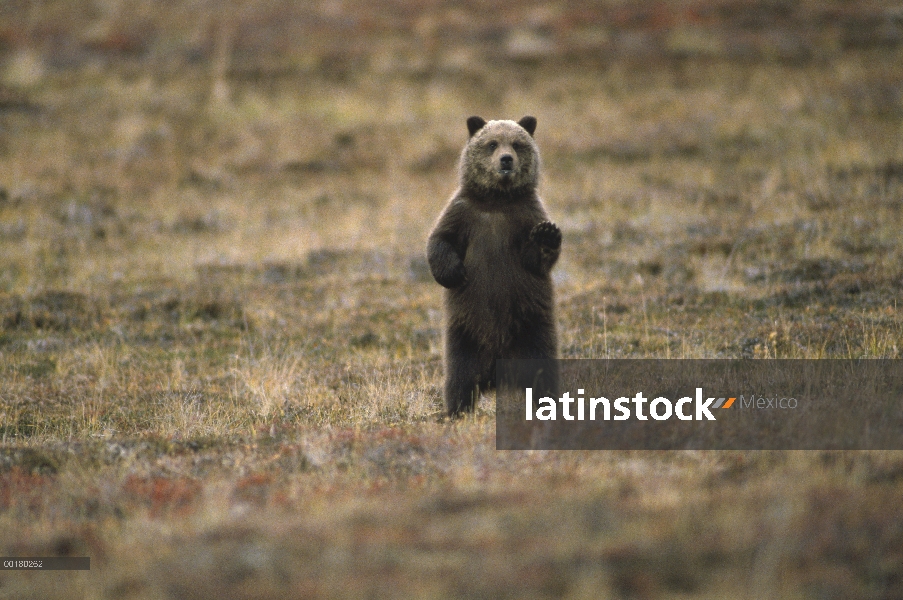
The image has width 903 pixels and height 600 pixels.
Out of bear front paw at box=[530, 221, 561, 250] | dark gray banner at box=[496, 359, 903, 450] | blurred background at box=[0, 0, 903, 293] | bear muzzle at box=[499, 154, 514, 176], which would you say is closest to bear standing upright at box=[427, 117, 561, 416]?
bear muzzle at box=[499, 154, 514, 176]

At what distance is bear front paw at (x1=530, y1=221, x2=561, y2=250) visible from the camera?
7.31 metres

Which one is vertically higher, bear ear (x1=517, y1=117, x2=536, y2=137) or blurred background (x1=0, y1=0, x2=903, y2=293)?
blurred background (x1=0, y1=0, x2=903, y2=293)

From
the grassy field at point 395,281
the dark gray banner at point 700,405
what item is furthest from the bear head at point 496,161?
the grassy field at point 395,281

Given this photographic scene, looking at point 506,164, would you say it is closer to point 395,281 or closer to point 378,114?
point 395,281

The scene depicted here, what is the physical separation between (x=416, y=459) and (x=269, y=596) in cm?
239

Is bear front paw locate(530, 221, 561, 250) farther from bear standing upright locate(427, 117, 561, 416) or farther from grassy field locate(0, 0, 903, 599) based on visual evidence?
grassy field locate(0, 0, 903, 599)

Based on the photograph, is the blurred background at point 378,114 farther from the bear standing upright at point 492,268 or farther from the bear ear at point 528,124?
the bear standing upright at point 492,268

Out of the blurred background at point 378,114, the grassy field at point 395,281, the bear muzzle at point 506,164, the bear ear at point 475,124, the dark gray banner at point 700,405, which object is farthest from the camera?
the blurred background at point 378,114

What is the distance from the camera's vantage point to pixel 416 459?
6461mm

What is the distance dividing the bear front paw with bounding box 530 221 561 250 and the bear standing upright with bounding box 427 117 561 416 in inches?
4.8

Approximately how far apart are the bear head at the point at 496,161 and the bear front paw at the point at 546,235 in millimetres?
657

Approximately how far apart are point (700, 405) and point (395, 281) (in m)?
8.24

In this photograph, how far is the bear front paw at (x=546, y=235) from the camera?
7.31 m

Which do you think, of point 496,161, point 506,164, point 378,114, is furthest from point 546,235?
point 378,114
